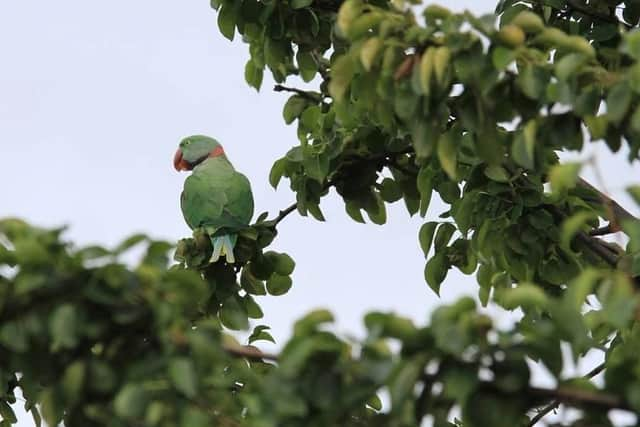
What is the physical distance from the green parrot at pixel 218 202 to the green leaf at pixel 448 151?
180 centimetres

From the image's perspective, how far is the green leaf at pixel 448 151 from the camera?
2.86m

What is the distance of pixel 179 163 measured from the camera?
22.1 feet

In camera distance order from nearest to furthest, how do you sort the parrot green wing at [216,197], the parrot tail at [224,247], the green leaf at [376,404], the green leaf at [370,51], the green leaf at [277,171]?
the green leaf at [370,51] < the green leaf at [376,404] < the green leaf at [277,171] < the parrot tail at [224,247] < the parrot green wing at [216,197]

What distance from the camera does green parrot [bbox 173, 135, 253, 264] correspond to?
15.6 ft

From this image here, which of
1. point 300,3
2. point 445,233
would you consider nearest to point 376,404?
point 445,233

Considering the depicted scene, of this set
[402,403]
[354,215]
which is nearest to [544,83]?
[402,403]

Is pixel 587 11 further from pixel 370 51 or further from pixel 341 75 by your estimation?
pixel 370 51

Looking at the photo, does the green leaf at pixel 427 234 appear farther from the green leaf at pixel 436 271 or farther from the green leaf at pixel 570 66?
the green leaf at pixel 570 66

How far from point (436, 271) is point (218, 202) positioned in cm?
119

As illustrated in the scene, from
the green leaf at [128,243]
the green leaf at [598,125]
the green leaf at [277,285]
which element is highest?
the green leaf at [277,285]

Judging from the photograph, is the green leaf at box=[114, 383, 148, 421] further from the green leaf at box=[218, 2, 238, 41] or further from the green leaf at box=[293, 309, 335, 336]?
the green leaf at box=[218, 2, 238, 41]

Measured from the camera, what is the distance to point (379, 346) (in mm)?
2301

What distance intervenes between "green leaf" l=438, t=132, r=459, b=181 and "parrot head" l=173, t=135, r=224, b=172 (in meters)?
3.58

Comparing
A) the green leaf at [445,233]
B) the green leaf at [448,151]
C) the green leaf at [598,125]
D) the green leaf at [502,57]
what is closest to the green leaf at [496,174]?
the green leaf at [445,233]
